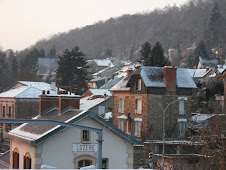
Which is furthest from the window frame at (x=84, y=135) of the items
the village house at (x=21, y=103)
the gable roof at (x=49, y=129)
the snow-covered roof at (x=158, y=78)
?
the village house at (x=21, y=103)

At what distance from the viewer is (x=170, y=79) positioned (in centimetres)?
4775

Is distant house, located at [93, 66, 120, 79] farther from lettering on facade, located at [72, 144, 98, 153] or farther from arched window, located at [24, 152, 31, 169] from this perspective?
lettering on facade, located at [72, 144, 98, 153]

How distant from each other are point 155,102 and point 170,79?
2991 mm

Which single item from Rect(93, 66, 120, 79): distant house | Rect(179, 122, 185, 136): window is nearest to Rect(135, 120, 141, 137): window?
Rect(179, 122, 185, 136): window

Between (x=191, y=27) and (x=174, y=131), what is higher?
(x=191, y=27)

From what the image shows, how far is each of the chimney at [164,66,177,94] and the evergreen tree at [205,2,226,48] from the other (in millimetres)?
94963

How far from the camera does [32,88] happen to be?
62781mm

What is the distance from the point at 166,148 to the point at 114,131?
22.1m

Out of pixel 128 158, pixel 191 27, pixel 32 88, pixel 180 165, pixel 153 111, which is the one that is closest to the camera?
pixel 128 158

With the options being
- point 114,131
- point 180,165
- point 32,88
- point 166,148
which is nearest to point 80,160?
point 114,131

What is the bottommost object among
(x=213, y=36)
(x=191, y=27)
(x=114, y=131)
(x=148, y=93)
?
(x=114, y=131)

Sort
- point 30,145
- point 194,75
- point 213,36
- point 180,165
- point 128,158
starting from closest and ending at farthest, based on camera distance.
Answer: point 30,145
point 128,158
point 180,165
point 194,75
point 213,36

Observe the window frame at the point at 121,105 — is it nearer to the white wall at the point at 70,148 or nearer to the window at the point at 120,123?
the window at the point at 120,123

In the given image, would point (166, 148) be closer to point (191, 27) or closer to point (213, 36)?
point (213, 36)
